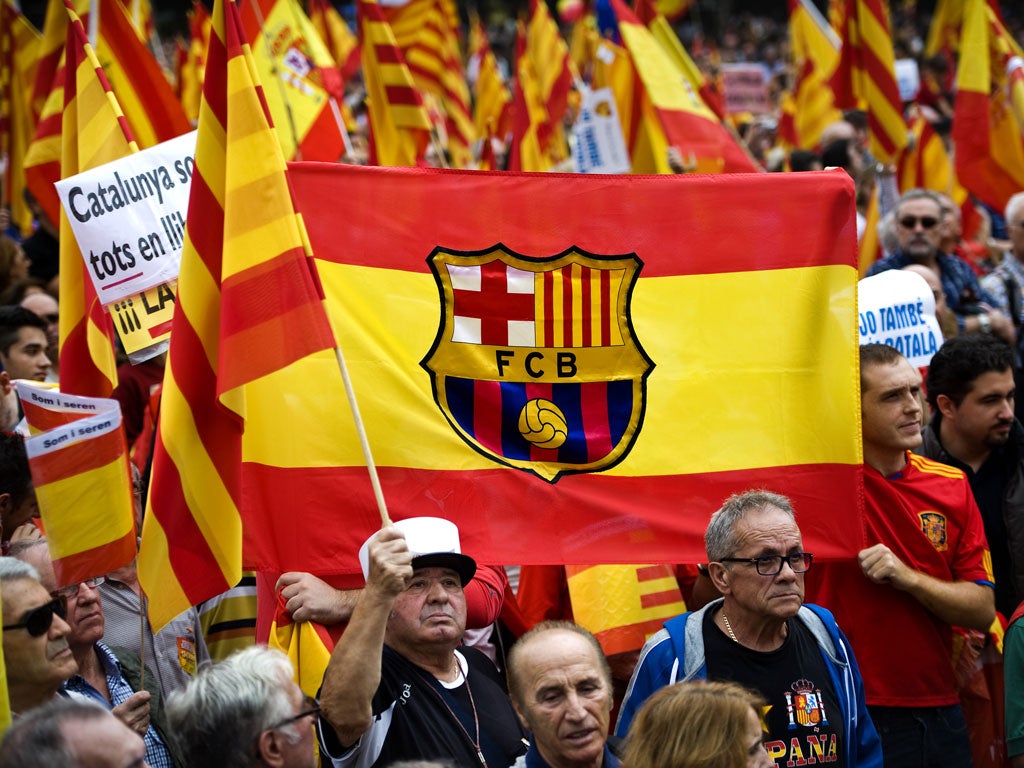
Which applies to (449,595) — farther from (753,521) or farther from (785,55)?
(785,55)

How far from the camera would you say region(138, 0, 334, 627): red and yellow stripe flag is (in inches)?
162

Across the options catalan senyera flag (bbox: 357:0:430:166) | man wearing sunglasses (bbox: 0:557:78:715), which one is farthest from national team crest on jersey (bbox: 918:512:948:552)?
catalan senyera flag (bbox: 357:0:430:166)

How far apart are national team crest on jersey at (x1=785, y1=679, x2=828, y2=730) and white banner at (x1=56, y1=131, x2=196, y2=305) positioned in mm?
2745

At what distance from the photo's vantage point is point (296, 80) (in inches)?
356

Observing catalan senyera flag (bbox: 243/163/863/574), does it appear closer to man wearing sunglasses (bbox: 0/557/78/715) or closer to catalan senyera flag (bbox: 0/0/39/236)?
man wearing sunglasses (bbox: 0/557/78/715)

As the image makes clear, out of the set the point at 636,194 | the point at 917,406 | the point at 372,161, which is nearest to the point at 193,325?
the point at 636,194

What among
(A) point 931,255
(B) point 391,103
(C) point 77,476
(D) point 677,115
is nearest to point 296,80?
(B) point 391,103

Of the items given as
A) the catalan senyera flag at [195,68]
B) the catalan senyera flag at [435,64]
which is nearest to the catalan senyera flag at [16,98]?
the catalan senyera flag at [195,68]

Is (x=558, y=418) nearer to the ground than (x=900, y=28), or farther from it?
farther from it

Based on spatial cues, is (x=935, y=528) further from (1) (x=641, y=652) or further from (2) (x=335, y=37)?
(2) (x=335, y=37)

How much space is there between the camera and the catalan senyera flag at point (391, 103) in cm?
854

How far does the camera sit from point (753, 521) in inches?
170

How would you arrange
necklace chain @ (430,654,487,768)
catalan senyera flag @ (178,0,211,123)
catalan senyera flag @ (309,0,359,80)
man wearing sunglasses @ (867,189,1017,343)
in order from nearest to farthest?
1. necklace chain @ (430,654,487,768)
2. man wearing sunglasses @ (867,189,1017,343)
3. catalan senyera flag @ (178,0,211,123)
4. catalan senyera flag @ (309,0,359,80)

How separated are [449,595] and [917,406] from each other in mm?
1850
